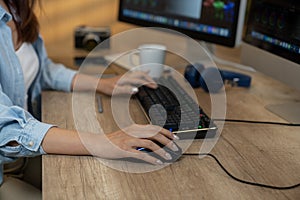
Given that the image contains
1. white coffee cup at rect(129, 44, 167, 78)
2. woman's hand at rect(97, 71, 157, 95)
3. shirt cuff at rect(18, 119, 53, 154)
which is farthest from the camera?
white coffee cup at rect(129, 44, 167, 78)

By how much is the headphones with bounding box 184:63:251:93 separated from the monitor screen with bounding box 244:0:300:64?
0.38 feet

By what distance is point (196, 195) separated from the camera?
2.46ft

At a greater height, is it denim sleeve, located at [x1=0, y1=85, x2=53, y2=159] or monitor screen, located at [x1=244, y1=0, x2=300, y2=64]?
monitor screen, located at [x1=244, y1=0, x2=300, y2=64]

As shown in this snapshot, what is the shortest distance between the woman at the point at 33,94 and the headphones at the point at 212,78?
0.15 meters

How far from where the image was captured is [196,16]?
4.71 ft

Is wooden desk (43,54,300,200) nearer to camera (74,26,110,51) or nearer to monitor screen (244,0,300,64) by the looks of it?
monitor screen (244,0,300,64)

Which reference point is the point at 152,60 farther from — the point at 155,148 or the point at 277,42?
the point at 155,148

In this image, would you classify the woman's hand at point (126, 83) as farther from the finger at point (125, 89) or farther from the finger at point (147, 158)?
the finger at point (147, 158)

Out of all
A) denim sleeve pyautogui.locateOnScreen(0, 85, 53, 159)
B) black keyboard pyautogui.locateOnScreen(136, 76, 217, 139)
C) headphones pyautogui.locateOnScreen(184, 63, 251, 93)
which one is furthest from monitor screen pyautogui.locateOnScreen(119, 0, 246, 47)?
denim sleeve pyautogui.locateOnScreen(0, 85, 53, 159)

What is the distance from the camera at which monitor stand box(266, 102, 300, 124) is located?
3.61 feet

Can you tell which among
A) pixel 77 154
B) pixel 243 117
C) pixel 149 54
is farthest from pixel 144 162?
pixel 149 54

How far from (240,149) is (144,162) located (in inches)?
8.9

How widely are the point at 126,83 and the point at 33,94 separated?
298mm

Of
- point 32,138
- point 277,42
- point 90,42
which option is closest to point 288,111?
point 277,42
